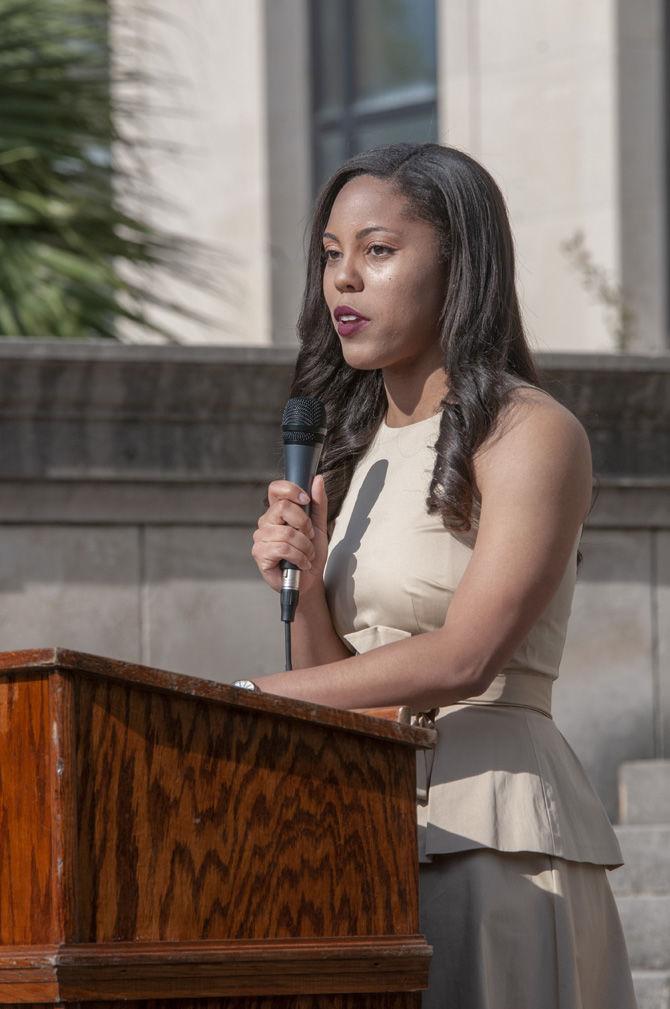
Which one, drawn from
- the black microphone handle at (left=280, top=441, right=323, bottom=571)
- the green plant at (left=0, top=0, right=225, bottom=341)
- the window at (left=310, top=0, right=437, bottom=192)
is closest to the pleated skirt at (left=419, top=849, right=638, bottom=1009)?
the black microphone handle at (left=280, top=441, right=323, bottom=571)

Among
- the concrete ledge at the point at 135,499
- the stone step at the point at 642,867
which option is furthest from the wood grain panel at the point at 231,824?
the concrete ledge at the point at 135,499

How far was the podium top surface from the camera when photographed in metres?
1.81

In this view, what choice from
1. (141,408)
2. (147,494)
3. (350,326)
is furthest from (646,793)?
(350,326)

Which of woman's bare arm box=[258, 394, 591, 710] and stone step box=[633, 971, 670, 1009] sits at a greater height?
woman's bare arm box=[258, 394, 591, 710]

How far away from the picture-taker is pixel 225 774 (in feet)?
6.40

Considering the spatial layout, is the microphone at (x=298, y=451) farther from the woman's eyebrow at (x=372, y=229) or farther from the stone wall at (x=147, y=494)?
the stone wall at (x=147, y=494)

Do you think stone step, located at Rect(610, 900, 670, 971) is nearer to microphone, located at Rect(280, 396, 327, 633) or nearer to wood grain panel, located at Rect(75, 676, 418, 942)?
microphone, located at Rect(280, 396, 327, 633)

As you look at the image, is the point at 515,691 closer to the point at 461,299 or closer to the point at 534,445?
the point at 534,445

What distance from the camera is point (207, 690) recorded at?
75.9 inches

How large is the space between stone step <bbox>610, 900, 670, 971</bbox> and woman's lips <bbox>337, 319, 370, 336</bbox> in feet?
8.27

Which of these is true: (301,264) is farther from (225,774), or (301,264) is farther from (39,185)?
(225,774)

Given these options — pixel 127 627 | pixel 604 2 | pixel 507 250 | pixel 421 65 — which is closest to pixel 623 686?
pixel 127 627

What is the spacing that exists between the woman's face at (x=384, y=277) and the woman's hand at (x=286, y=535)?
0.22 metres

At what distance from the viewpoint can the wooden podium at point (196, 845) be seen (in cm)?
181
